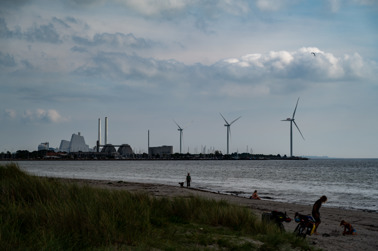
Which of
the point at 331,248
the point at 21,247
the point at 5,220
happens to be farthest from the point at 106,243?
the point at 331,248

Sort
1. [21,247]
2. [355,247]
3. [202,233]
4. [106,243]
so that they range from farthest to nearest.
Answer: [355,247], [202,233], [106,243], [21,247]

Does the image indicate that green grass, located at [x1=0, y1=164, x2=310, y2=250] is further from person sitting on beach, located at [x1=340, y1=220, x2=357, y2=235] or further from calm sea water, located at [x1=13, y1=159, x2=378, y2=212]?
calm sea water, located at [x1=13, y1=159, x2=378, y2=212]

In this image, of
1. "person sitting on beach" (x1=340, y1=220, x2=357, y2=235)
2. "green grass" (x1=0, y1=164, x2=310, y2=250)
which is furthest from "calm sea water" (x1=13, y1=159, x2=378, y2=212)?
"person sitting on beach" (x1=340, y1=220, x2=357, y2=235)

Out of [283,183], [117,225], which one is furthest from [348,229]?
[283,183]

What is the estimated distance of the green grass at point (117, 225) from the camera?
959 cm

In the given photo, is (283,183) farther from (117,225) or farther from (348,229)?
(117,225)

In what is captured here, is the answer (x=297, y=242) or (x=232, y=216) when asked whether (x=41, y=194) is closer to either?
(x=232, y=216)

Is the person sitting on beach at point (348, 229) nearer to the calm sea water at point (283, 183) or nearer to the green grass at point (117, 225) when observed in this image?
the green grass at point (117, 225)

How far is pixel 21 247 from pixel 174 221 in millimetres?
6419

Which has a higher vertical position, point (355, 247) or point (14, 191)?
point (14, 191)

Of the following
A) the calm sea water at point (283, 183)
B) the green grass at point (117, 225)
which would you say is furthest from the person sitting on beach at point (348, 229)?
the calm sea water at point (283, 183)

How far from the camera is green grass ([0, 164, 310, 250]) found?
31.5ft

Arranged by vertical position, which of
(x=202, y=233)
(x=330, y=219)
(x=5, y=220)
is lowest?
(x=330, y=219)

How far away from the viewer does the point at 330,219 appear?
2316 centimetres
